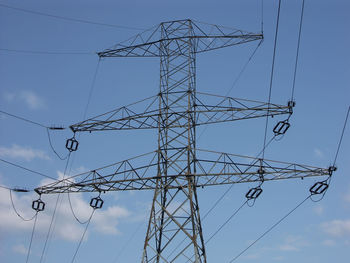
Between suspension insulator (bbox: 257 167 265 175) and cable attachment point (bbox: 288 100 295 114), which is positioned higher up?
cable attachment point (bbox: 288 100 295 114)

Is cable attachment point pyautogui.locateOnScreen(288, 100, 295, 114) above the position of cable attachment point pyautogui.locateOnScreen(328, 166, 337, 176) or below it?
above

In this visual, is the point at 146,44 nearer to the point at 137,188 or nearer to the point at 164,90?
the point at 164,90

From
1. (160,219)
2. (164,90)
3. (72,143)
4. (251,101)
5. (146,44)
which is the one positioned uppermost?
(146,44)

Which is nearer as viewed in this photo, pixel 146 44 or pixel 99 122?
pixel 99 122

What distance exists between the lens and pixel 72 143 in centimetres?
2181

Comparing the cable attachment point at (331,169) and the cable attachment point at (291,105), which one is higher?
the cable attachment point at (291,105)

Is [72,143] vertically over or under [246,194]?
over

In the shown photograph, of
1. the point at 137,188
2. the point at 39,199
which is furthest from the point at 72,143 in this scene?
the point at 137,188

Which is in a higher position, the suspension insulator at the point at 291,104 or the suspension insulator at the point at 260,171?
the suspension insulator at the point at 291,104

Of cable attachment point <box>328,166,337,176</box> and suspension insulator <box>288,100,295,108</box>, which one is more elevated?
suspension insulator <box>288,100,295,108</box>

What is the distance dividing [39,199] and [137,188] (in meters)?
5.32

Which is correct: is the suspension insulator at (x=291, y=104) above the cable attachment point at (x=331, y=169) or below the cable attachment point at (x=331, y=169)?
above

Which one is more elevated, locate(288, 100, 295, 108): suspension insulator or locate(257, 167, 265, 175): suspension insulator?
locate(288, 100, 295, 108): suspension insulator

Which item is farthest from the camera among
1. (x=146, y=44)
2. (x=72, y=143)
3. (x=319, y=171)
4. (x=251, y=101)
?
(x=146, y=44)
